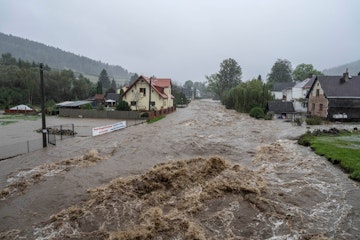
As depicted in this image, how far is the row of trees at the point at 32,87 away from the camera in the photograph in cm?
6191

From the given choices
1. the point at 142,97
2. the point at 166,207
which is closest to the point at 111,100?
the point at 142,97

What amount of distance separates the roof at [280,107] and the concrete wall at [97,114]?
21.9 metres

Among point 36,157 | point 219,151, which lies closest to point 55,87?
point 36,157

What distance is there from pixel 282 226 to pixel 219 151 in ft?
31.1

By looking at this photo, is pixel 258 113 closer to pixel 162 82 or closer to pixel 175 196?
pixel 162 82

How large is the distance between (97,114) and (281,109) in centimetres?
2980

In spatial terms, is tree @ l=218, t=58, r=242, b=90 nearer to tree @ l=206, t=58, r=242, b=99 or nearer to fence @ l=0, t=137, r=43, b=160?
tree @ l=206, t=58, r=242, b=99

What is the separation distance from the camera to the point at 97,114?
3903cm

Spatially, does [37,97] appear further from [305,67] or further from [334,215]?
[305,67]

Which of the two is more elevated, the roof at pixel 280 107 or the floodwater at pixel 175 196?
the roof at pixel 280 107

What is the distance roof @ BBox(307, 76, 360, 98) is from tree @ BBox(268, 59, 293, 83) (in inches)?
2694

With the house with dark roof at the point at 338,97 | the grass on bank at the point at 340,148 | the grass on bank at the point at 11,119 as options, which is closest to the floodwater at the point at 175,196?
the grass on bank at the point at 340,148

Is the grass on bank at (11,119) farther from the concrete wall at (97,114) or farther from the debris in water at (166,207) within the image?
the debris in water at (166,207)

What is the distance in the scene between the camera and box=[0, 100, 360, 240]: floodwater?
7578 mm
